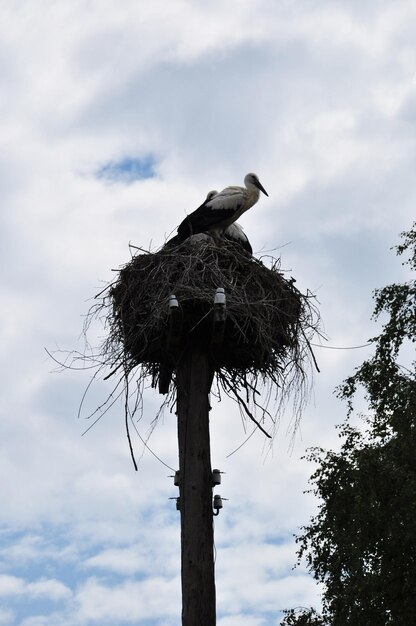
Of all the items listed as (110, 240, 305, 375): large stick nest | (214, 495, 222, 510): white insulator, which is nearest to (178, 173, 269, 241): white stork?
(110, 240, 305, 375): large stick nest

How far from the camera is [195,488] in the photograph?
6.91 m

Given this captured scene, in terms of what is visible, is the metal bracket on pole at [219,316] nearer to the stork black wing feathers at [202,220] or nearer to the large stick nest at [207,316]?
the large stick nest at [207,316]

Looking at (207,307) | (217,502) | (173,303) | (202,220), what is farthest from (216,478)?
(202,220)

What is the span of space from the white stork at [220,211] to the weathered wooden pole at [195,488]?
285 centimetres

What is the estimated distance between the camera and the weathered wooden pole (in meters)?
6.53

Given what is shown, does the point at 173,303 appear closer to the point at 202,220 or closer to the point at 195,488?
the point at 195,488

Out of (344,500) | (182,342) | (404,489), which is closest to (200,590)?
(182,342)

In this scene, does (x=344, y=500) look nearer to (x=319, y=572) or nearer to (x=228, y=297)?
(x=319, y=572)

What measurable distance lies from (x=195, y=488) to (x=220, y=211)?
13.0 ft

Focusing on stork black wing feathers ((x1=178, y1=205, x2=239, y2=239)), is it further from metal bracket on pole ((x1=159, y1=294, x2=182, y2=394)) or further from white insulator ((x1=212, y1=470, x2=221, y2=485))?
white insulator ((x1=212, y1=470, x2=221, y2=485))

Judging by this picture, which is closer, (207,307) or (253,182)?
(207,307)

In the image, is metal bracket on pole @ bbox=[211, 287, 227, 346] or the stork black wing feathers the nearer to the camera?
metal bracket on pole @ bbox=[211, 287, 227, 346]

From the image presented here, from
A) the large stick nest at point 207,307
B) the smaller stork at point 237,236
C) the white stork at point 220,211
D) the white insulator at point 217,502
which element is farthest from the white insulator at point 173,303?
the smaller stork at point 237,236

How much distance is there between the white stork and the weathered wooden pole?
2854mm
